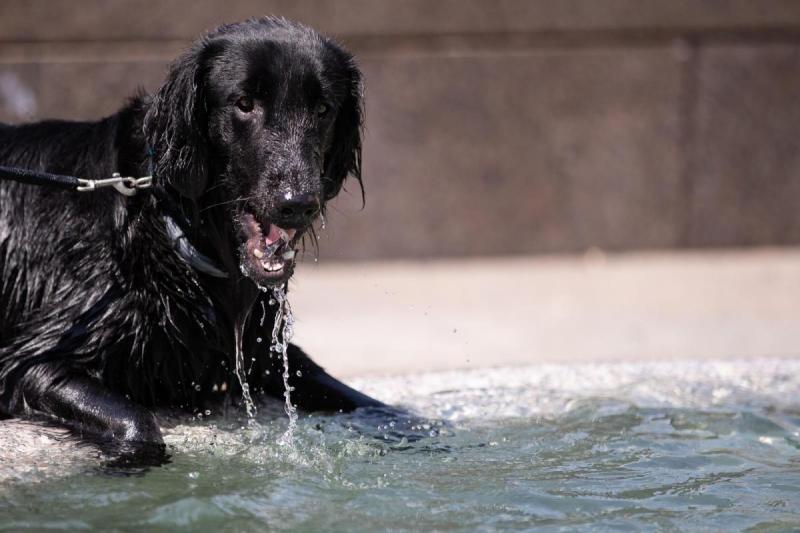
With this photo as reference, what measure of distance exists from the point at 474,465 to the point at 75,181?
5.13ft

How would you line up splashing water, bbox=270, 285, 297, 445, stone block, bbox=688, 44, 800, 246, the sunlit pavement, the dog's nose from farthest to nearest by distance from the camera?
stone block, bbox=688, 44, 800, 246 < the sunlit pavement < splashing water, bbox=270, 285, 297, 445 < the dog's nose

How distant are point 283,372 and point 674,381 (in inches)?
64.6

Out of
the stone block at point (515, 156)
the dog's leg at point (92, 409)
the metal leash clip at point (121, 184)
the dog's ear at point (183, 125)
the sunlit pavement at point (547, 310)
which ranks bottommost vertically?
the dog's leg at point (92, 409)

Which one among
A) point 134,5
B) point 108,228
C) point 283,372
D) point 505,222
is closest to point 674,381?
point 283,372

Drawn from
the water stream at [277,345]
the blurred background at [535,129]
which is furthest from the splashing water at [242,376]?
the blurred background at [535,129]

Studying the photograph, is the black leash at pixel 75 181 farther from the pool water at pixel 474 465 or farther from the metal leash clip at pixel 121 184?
the pool water at pixel 474 465

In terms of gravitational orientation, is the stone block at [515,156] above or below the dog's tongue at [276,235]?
above

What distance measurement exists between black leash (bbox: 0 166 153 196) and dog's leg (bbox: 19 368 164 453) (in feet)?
1.98

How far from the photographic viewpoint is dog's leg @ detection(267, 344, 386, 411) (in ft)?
14.3

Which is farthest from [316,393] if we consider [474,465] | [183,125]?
[183,125]

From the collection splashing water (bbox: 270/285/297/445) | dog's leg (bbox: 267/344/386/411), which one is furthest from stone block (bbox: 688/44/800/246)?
splashing water (bbox: 270/285/297/445)

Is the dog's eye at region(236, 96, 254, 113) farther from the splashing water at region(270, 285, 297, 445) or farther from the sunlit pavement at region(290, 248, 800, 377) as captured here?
the sunlit pavement at region(290, 248, 800, 377)

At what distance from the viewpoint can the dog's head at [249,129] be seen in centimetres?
359

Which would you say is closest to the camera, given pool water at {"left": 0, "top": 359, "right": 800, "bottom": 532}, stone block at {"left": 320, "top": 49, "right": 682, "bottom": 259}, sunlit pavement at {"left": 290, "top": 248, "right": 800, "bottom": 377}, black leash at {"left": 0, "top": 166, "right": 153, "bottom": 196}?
pool water at {"left": 0, "top": 359, "right": 800, "bottom": 532}
